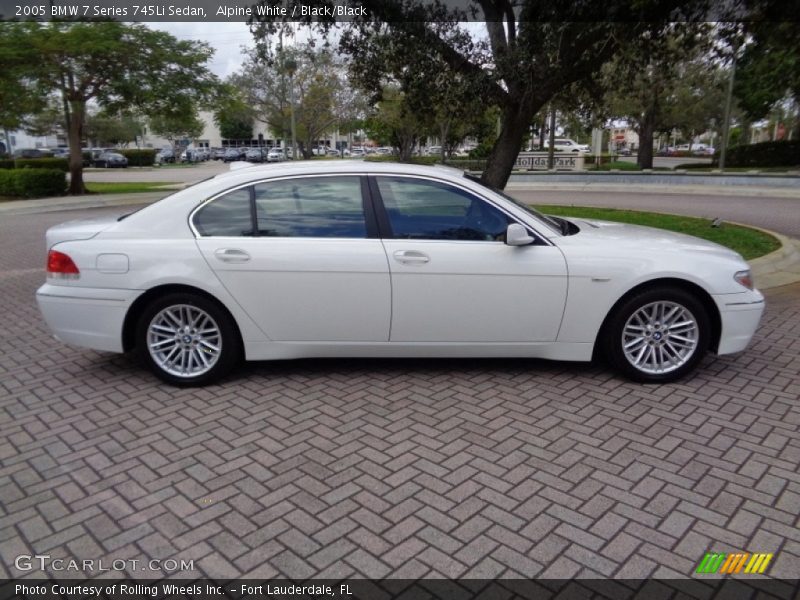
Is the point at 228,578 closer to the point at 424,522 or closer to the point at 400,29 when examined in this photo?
the point at 424,522

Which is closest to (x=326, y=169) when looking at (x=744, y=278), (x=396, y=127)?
(x=744, y=278)

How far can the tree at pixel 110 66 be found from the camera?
62.3ft

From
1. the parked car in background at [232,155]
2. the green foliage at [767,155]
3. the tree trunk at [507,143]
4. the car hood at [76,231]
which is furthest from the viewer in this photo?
the parked car in background at [232,155]

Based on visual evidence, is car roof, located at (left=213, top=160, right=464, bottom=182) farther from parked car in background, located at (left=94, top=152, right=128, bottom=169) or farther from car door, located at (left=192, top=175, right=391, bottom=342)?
parked car in background, located at (left=94, top=152, right=128, bottom=169)

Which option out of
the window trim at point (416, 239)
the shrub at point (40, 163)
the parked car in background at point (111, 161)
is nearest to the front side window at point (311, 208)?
the window trim at point (416, 239)

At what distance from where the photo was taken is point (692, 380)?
484 cm

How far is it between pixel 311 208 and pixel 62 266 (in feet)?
6.24

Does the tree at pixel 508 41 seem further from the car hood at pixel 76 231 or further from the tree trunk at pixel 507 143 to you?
the car hood at pixel 76 231

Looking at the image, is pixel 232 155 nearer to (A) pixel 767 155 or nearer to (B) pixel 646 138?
(B) pixel 646 138

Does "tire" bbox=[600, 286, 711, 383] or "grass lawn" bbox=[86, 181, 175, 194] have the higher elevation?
"grass lawn" bbox=[86, 181, 175, 194]

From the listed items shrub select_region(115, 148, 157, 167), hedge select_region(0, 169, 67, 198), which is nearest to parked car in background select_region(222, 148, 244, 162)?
shrub select_region(115, 148, 157, 167)

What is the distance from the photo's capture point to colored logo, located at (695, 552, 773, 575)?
8.87 ft

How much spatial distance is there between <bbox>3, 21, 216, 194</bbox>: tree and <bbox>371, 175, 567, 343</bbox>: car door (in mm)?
17825

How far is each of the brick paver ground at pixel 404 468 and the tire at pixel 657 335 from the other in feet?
0.50
